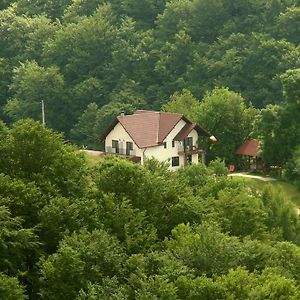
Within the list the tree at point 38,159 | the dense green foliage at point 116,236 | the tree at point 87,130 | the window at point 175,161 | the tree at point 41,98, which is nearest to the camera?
the dense green foliage at point 116,236

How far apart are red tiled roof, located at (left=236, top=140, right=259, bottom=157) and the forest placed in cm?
49

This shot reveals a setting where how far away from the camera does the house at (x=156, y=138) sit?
147ft

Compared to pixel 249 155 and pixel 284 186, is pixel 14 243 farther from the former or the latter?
pixel 249 155

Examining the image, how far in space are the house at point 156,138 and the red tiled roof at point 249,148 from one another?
205 cm

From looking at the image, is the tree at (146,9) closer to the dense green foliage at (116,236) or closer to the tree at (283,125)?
the tree at (283,125)

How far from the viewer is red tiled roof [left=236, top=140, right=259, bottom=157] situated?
154 feet

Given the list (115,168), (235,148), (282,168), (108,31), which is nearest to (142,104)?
(108,31)

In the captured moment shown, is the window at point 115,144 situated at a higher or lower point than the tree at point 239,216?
higher

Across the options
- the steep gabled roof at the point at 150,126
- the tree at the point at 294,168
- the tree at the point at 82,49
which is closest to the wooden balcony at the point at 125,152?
the steep gabled roof at the point at 150,126

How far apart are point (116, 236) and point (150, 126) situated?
2509 centimetres

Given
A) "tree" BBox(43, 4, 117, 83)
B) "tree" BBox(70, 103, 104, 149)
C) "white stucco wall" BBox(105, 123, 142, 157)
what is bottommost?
"white stucco wall" BBox(105, 123, 142, 157)

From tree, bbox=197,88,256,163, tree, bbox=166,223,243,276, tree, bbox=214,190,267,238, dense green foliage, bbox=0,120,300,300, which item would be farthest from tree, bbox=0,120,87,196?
tree, bbox=197,88,256,163

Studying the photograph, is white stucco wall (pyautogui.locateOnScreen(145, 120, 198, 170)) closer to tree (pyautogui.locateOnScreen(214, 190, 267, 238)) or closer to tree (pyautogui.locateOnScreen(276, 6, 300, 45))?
tree (pyautogui.locateOnScreen(276, 6, 300, 45))

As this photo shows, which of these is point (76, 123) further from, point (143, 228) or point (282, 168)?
point (143, 228)
